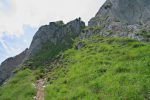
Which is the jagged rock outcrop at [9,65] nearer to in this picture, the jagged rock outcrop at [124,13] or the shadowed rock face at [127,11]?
the jagged rock outcrop at [124,13]

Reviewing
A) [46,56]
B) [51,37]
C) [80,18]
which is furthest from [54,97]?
[80,18]

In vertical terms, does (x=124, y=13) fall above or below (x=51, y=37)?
above

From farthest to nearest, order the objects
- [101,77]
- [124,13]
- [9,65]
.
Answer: [9,65] < [124,13] < [101,77]

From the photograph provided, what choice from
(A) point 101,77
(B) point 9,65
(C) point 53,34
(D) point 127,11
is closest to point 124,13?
(D) point 127,11

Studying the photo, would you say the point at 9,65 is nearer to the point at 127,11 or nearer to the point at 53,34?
the point at 53,34

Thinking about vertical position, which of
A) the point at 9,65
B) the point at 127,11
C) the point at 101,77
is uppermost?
the point at 127,11

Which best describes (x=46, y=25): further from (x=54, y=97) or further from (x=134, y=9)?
(x=54, y=97)

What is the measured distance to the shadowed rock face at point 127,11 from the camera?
119 metres

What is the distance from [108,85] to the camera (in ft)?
110

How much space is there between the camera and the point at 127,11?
12319cm

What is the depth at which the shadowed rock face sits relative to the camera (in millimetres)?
119344

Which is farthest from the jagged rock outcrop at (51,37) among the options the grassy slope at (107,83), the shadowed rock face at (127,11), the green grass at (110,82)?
the green grass at (110,82)

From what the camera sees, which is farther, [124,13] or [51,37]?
[51,37]

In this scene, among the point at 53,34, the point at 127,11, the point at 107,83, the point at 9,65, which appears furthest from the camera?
the point at 9,65
